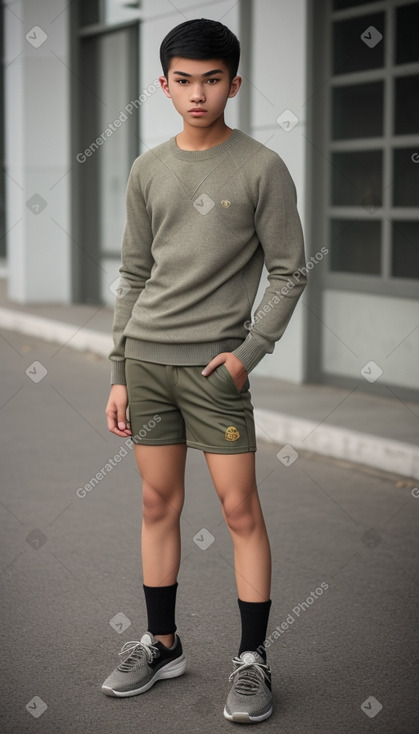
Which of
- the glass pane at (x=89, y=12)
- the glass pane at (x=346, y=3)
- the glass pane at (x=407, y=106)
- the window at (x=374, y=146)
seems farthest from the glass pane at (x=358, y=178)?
the glass pane at (x=89, y=12)

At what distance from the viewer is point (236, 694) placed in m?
3.08

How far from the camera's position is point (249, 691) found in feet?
10.1

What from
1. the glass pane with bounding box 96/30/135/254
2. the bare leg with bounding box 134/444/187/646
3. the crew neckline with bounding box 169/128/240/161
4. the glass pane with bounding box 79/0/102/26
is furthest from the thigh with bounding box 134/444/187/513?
the glass pane with bounding box 79/0/102/26

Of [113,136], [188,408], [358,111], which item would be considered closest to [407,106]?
[358,111]

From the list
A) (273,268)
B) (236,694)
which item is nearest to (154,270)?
(273,268)

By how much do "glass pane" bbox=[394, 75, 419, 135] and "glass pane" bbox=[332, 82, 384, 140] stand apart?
0.61 ft

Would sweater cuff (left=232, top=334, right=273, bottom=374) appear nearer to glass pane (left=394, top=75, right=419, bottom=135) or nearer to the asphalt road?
the asphalt road

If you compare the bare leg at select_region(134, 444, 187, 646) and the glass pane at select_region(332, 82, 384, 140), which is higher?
the glass pane at select_region(332, 82, 384, 140)

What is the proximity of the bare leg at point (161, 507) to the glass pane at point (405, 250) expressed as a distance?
186 inches

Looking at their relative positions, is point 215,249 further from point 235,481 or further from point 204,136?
point 235,481

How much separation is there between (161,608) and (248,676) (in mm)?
361

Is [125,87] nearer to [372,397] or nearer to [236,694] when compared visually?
[372,397]

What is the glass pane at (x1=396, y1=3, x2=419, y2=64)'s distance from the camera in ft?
23.9

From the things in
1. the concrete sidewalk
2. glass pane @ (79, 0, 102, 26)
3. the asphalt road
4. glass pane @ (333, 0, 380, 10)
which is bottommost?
the concrete sidewalk
